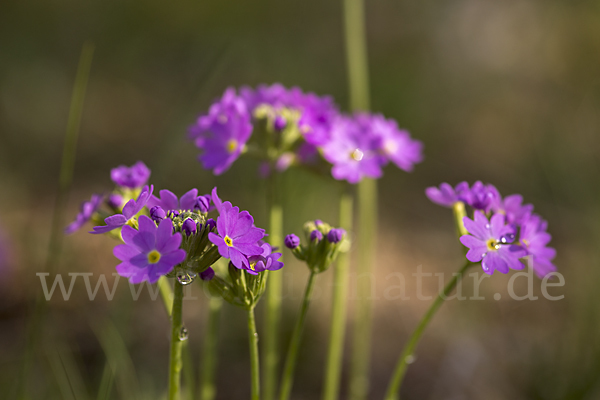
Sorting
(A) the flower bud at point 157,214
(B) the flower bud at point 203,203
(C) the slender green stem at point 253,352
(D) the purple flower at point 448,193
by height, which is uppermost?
(D) the purple flower at point 448,193

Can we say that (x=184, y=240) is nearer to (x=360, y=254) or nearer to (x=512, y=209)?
(x=512, y=209)

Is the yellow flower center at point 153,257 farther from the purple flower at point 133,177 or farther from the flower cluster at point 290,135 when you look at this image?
the flower cluster at point 290,135

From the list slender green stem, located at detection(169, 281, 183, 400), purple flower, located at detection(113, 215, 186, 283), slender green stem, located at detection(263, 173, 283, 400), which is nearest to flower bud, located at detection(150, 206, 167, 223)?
purple flower, located at detection(113, 215, 186, 283)

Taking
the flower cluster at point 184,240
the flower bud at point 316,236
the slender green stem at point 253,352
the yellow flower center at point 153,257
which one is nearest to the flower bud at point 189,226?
the flower cluster at point 184,240

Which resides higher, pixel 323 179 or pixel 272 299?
pixel 323 179

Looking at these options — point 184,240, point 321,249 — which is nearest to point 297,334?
point 321,249
